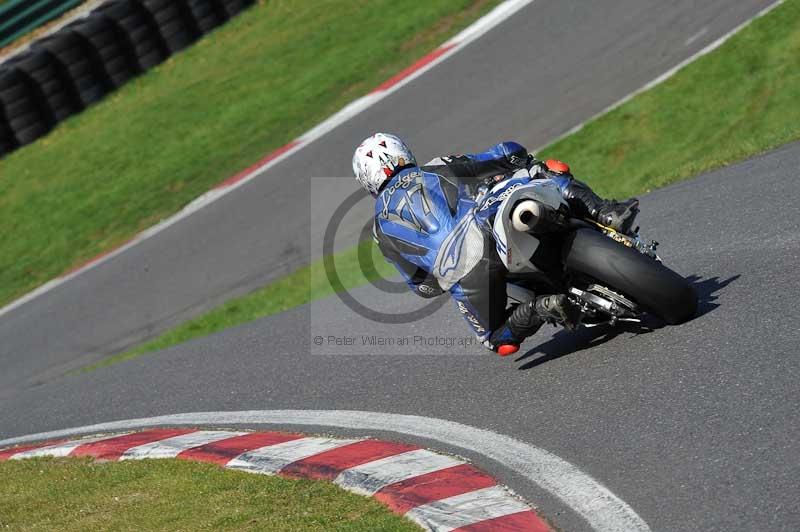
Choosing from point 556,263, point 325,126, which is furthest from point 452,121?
point 556,263

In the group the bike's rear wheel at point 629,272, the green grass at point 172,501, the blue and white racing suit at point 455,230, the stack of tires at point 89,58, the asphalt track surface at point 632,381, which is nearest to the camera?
the asphalt track surface at point 632,381

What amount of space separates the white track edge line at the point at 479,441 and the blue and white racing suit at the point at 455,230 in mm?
686

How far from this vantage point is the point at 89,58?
1875 centimetres

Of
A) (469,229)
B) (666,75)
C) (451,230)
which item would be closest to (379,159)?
(451,230)

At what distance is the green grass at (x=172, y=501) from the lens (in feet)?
15.0

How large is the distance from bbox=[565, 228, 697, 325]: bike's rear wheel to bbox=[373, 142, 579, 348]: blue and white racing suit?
393 mm

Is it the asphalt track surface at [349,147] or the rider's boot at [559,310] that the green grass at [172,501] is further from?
the asphalt track surface at [349,147]

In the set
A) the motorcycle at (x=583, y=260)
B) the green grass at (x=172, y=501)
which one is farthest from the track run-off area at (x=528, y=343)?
the green grass at (x=172, y=501)

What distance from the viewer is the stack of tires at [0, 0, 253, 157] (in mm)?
18000

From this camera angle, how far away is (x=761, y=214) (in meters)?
6.72

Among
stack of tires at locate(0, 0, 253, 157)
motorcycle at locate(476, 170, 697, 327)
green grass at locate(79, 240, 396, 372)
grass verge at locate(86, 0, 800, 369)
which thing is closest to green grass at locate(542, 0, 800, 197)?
grass verge at locate(86, 0, 800, 369)

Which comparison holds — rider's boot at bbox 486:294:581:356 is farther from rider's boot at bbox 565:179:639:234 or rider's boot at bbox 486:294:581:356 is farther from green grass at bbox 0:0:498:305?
green grass at bbox 0:0:498:305

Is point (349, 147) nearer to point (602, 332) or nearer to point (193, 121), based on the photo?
point (193, 121)

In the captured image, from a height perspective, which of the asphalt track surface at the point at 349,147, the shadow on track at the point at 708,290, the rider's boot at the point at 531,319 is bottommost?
the asphalt track surface at the point at 349,147
